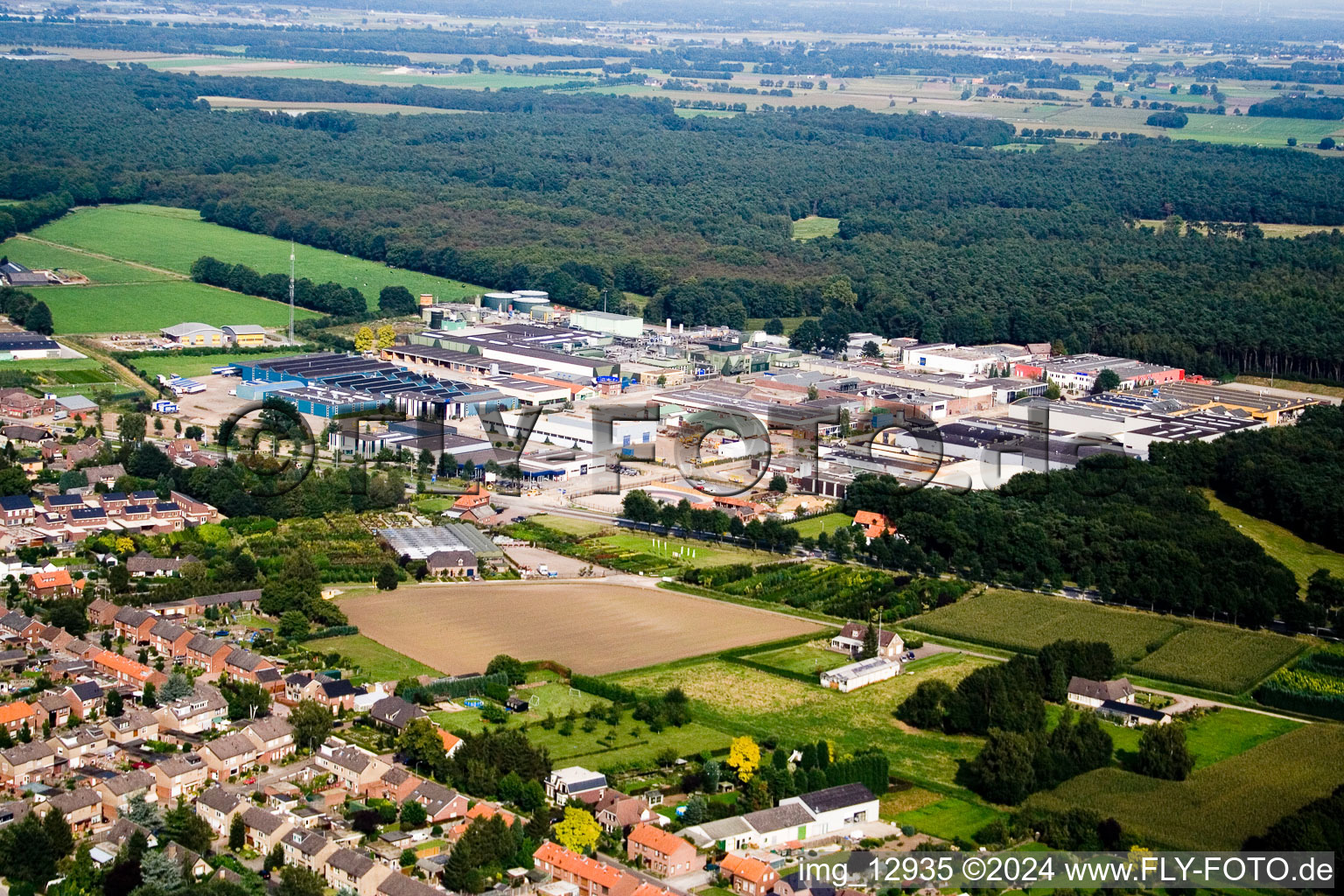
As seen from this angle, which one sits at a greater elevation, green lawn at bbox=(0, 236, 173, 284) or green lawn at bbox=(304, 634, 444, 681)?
green lawn at bbox=(0, 236, 173, 284)

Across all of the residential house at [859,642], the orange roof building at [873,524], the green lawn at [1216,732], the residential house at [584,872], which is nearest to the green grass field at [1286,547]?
the orange roof building at [873,524]

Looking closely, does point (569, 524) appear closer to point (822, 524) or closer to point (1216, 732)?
point (822, 524)

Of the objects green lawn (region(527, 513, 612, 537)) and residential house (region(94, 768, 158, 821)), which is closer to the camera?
residential house (region(94, 768, 158, 821))

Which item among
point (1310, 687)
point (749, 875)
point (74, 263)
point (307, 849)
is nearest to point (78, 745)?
point (307, 849)

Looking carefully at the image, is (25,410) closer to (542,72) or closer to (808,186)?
(808,186)

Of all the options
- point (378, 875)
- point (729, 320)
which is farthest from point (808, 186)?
point (378, 875)

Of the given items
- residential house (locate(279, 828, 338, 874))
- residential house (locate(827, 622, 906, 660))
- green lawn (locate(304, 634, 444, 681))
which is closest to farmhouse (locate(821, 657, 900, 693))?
residential house (locate(827, 622, 906, 660))

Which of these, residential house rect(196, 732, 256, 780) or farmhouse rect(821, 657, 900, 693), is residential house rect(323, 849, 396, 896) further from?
farmhouse rect(821, 657, 900, 693)
